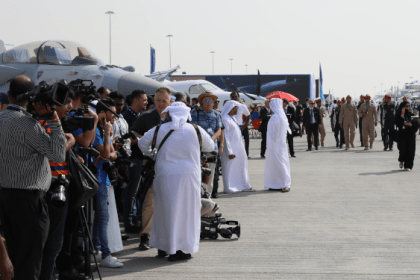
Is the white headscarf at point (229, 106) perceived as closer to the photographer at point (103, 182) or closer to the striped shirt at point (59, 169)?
the photographer at point (103, 182)

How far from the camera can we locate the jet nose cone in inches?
532

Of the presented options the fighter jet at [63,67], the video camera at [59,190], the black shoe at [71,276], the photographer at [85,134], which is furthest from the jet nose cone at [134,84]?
the video camera at [59,190]

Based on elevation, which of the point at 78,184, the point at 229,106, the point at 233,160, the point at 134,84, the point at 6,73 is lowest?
the point at 233,160

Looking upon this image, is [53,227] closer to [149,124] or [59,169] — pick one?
[59,169]

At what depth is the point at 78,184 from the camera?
4.16m

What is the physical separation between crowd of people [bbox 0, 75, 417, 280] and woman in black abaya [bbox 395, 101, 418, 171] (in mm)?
4290

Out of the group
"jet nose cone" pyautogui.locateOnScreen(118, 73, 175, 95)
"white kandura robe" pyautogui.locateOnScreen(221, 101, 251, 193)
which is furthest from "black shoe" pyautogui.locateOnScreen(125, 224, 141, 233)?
"jet nose cone" pyautogui.locateOnScreen(118, 73, 175, 95)

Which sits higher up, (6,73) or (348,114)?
(6,73)

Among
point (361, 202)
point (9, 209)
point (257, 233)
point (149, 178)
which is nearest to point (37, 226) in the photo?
point (9, 209)

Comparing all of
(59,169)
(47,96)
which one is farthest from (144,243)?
(47,96)

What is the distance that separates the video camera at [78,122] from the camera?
4113mm

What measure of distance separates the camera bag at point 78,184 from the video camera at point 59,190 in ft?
0.67

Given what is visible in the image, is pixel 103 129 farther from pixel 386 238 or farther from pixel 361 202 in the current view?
pixel 361 202

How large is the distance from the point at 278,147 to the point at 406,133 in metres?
4.56
